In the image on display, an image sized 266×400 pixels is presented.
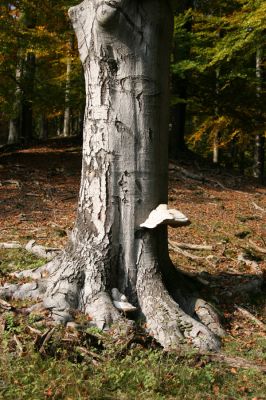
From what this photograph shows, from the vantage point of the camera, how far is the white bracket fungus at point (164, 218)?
4.53 meters

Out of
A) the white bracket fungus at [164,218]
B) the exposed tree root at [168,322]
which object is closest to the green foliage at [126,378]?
the exposed tree root at [168,322]

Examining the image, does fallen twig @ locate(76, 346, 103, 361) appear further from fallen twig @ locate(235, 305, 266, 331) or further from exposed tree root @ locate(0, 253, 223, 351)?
fallen twig @ locate(235, 305, 266, 331)

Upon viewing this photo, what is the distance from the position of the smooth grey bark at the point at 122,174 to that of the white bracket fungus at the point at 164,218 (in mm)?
109

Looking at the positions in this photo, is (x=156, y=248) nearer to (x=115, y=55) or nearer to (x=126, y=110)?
(x=126, y=110)

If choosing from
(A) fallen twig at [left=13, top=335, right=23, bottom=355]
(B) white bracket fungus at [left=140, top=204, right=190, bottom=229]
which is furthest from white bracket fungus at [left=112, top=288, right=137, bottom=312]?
(A) fallen twig at [left=13, top=335, right=23, bottom=355]

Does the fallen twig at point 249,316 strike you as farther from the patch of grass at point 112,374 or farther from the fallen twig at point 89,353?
the fallen twig at point 89,353

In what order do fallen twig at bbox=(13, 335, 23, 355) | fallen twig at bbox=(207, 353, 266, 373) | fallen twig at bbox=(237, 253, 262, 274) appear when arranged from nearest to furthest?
fallen twig at bbox=(13, 335, 23, 355) → fallen twig at bbox=(207, 353, 266, 373) → fallen twig at bbox=(237, 253, 262, 274)

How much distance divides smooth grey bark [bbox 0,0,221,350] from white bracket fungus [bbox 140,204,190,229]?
0.36 ft

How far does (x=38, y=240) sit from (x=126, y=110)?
12.3 ft

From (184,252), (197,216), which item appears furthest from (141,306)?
(197,216)

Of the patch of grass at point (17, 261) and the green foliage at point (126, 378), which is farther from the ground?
the patch of grass at point (17, 261)

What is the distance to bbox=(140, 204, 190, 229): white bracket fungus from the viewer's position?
4531mm

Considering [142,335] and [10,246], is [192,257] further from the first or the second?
[142,335]

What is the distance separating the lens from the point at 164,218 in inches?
181
